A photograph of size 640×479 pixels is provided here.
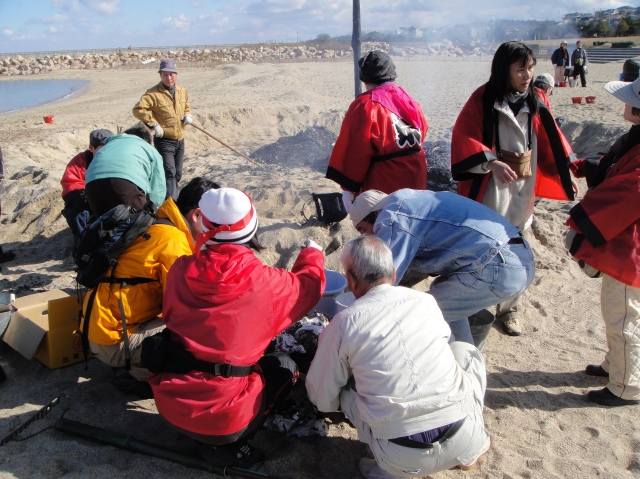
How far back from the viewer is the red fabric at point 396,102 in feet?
11.7

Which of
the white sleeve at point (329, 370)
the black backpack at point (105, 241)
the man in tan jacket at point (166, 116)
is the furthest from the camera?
the man in tan jacket at point (166, 116)

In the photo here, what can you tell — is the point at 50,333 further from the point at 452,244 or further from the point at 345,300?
the point at 452,244

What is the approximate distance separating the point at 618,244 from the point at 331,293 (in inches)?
66.5

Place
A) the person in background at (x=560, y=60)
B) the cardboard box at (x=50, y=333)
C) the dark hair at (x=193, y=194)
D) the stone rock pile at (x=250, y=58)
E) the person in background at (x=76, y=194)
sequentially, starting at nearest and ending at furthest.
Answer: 1. the dark hair at (x=193, y=194)
2. the cardboard box at (x=50, y=333)
3. the person in background at (x=76, y=194)
4. the person in background at (x=560, y=60)
5. the stone rock pile at (x=250, y=58)

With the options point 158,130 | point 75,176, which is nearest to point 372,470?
point 75,176

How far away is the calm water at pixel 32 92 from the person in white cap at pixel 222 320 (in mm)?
23974

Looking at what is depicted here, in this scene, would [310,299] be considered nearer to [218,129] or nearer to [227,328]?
[227,328]

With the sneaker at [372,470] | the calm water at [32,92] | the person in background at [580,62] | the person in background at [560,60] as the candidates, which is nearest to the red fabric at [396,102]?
the sneaker at [372,470]

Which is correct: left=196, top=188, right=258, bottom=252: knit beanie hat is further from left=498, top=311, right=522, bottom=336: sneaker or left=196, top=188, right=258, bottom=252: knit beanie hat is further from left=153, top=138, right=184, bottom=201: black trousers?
left=153, top=138, right=184, bottom=201: black trousers

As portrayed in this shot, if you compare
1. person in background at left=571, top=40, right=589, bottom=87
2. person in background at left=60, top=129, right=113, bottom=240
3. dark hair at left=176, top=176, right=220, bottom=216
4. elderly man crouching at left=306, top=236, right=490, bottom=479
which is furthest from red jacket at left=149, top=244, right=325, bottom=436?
person in background at left=571, top=40, right=589, bottom=87

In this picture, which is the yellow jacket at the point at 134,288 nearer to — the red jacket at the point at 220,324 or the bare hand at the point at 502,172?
the red jacket at the point at 220,324

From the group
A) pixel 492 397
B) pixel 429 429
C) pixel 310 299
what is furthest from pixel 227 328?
pixel 492 397

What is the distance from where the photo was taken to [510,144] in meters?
3.41

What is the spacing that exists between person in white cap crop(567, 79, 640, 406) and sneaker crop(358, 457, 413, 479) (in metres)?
1.45
